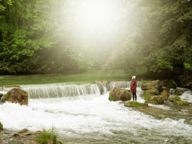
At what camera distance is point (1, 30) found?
4359cm

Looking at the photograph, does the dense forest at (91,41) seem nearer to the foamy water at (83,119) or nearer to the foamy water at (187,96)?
the foamy water at (187,96)

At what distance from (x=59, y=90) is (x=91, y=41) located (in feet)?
43.5

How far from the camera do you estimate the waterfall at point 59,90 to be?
87.1ft

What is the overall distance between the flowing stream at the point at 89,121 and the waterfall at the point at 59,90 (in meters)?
0.06

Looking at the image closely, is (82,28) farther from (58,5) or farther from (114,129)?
(114,129)

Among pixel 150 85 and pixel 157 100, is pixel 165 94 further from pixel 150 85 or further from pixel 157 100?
pixel 150 85

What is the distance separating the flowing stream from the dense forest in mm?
5335

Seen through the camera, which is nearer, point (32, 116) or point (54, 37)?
point (32, 116)

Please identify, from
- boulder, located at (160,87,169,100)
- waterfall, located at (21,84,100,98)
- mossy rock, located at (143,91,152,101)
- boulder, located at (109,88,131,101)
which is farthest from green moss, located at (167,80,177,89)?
boulder, located at (109,88,131,101)

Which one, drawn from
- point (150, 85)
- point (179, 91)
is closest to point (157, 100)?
point (150, 85)

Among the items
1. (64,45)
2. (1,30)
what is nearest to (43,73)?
(64,45)

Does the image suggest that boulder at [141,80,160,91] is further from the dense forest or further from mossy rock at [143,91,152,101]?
the dense forest

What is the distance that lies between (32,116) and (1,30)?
2567 cm

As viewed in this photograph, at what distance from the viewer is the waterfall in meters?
26.6
